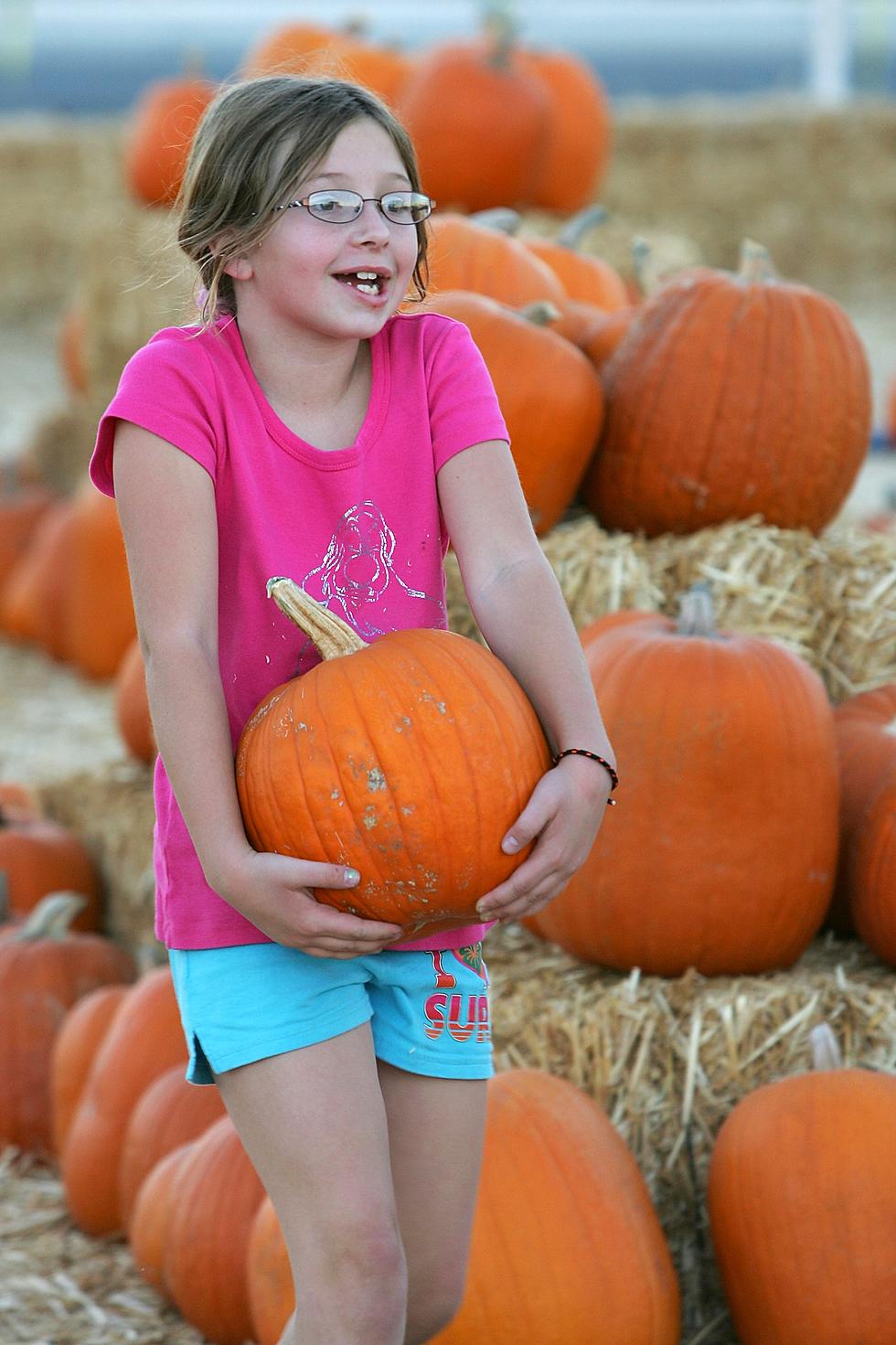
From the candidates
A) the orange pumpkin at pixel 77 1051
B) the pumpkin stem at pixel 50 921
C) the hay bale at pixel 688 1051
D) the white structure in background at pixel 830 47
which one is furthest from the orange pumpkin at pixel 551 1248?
the white structure in background at pixel 830 47

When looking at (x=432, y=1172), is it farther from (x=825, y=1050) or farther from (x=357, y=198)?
(x=357, y=198)

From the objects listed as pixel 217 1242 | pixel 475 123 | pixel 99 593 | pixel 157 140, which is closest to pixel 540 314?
pixel 217 1242

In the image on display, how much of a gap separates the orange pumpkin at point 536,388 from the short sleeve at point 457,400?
118 centimetres

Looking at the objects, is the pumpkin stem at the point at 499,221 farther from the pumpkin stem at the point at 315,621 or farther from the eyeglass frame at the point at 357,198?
the pumpkin stem at the point at 315,621

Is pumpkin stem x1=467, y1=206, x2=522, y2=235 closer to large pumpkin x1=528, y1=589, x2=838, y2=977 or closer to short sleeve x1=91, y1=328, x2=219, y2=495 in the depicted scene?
large pumpkin x1=528, y1=589, x2=838, y2=977

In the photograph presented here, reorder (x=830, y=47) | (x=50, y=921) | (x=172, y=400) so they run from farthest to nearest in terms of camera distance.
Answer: (x=830, y=47) → (x=50, y=921) → (x=172, y=400)

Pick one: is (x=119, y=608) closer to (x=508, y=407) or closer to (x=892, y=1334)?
(x=508, y=407)

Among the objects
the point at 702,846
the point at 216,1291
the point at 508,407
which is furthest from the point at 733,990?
the point at 508,407

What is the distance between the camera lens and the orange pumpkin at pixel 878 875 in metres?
2.59

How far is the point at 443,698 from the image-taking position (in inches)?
63.5

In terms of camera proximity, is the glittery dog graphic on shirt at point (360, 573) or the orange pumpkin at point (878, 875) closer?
the glittery dog graphic on shirt at point (360, 573)

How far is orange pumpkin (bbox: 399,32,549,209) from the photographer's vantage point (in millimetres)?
5078

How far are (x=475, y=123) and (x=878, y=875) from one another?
3239 mm

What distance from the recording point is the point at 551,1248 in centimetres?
216
